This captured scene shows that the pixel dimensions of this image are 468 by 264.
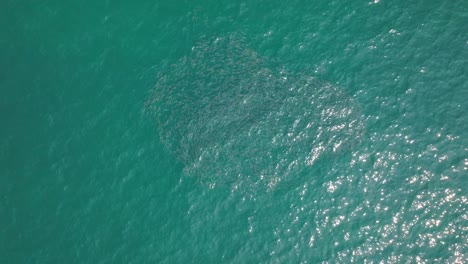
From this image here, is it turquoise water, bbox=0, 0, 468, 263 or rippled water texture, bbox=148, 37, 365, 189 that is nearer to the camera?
turquoise water, bbox=0, 0, 468, 263

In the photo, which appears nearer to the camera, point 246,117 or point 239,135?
point 239,135

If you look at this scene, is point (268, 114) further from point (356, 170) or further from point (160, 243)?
point (160, 243)

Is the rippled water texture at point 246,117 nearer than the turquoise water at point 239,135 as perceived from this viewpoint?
No

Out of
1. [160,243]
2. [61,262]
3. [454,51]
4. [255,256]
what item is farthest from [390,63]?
[61,262]

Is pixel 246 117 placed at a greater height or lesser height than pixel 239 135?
greater
